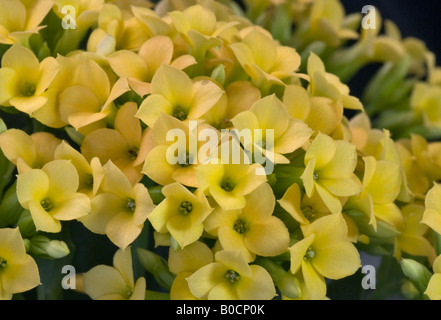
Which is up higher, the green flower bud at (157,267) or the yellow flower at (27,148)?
the yellow flower at (27,148)

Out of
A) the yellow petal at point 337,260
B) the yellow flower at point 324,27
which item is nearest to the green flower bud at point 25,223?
the yellow petal at point 337,260

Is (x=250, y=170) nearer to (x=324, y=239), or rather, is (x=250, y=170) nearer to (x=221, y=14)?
(x=324, y=239)

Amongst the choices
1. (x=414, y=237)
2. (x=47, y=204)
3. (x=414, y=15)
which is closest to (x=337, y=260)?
(x=414, y=237)

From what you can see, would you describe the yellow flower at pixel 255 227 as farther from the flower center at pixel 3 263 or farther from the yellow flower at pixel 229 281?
the flower center at pixel 3 263

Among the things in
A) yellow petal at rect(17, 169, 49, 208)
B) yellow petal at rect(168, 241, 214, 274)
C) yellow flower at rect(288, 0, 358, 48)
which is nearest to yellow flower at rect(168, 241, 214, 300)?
yellow petal at rect(168, 241, 214, 274)

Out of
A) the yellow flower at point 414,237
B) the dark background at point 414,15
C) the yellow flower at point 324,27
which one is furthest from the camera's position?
the dark background at point 414,15

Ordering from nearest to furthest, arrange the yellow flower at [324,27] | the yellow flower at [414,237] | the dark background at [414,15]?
the yellow flower at [414,237]
the yellow flower at [324,27]
the dark background at [414,15]
